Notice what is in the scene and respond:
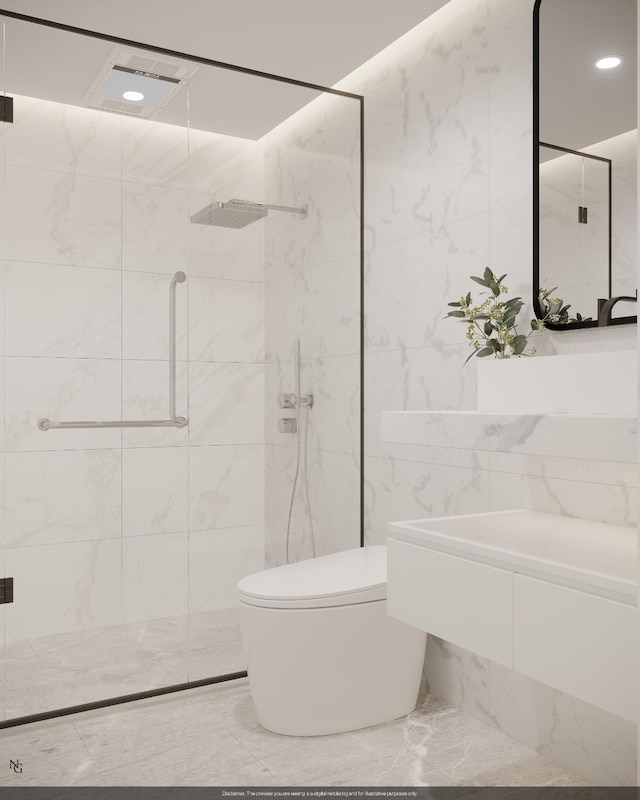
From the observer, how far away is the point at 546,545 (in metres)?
1.69

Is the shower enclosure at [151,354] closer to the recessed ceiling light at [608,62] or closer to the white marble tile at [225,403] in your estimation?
the white marble tile at [225,403]

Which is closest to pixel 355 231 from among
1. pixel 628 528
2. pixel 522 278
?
pixel 522 278

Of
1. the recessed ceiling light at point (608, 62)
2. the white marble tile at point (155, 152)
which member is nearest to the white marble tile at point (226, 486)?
the white marble tile at point (155, 152)

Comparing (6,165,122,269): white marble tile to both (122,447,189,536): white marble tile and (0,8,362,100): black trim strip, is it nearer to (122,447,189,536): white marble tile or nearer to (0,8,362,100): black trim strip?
(0,8,362,100): black trim strip

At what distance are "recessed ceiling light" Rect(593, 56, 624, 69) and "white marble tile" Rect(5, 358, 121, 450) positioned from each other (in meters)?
1.76

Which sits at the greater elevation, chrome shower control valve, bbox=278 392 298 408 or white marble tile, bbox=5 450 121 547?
chrome shower control valve, bbox=278 392 298 408

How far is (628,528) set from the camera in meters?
1.88

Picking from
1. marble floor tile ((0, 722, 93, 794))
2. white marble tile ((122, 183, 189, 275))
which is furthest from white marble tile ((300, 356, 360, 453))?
Answer: marble floor tile ((0, 722, 93, 794))

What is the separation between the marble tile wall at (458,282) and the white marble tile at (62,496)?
103cm

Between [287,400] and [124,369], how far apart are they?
0.62m

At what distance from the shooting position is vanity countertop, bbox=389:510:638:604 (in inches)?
54.7

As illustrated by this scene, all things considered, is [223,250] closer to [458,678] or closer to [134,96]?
[134,96]

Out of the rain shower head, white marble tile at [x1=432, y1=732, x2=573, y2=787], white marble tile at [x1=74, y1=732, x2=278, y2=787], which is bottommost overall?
white marble tile at [x1=432, y1=732, x2=573, y2=787]

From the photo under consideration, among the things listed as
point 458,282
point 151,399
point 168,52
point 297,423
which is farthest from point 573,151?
point 151,399
